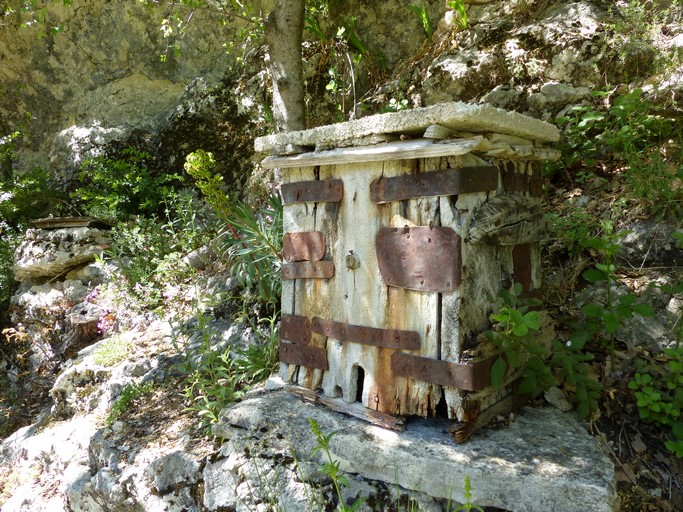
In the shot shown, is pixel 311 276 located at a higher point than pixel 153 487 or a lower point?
higher

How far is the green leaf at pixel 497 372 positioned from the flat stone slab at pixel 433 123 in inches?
45.4

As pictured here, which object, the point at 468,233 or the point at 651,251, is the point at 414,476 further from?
the point at 651,251

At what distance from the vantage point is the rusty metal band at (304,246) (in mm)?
3145

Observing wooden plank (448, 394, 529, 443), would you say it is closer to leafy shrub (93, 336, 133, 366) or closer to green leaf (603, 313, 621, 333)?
green leaf (603, 313, 621, 333)

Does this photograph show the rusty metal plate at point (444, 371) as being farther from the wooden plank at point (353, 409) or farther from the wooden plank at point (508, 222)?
the wooden plank at point (508, 222)

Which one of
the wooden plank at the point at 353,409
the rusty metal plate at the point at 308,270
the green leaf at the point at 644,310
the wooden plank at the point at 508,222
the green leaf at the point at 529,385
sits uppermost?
the wooden plank at the point at 508,222

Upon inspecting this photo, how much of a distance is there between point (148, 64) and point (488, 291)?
7.01 metres

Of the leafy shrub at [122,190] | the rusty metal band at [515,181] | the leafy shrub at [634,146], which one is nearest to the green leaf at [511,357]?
the rusty metal band at [515,181]

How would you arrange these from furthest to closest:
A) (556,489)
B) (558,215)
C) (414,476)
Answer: (558,215) < (414,476) < (556,489)

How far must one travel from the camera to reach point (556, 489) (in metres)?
2.25

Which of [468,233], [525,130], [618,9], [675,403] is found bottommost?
[675,403]

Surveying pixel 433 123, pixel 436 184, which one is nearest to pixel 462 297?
pixel 436 184

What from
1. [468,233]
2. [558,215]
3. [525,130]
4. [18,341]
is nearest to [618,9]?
[558,215]

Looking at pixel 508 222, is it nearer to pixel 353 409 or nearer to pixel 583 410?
pixel 583 410
